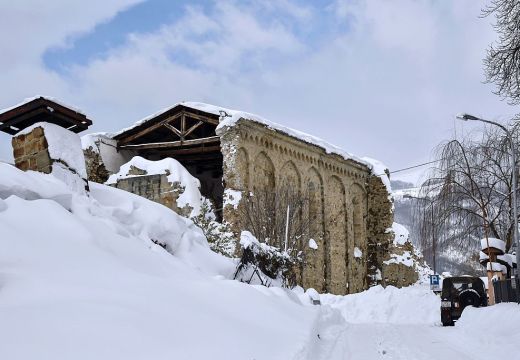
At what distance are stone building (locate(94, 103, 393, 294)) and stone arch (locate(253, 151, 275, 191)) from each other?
0.17ft

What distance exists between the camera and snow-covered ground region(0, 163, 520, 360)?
423 centimetres

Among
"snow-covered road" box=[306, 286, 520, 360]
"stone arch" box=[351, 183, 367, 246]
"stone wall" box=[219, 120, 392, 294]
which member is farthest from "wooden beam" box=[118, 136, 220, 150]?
"snow-covered road" box=[306, 286, 520, 360]

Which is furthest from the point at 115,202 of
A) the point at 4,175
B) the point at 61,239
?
the point at 61,239

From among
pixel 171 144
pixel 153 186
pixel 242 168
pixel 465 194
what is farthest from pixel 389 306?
pixel 171 144

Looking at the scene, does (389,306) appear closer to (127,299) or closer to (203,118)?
(203,118)

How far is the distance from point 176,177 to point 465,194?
12016 millimetres

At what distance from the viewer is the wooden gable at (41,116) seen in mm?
8781

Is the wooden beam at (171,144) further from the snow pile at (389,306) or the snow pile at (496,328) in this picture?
the snow pile at (496,328)

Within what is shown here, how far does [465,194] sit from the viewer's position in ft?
70.6

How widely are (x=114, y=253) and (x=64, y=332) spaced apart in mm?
2544

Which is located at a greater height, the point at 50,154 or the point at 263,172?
the point at 263,172

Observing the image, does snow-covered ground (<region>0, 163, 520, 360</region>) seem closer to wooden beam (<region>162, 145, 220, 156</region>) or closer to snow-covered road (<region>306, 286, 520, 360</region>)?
snow-covered road (<region>306, 286, 520, 360</region>)

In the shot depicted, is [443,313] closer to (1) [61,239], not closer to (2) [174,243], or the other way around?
(2) [174,243]

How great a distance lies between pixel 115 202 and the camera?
9617 mm
